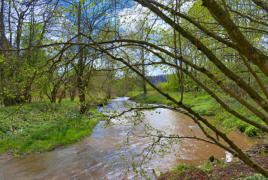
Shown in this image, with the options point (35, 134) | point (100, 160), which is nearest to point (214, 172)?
point (100, 160)

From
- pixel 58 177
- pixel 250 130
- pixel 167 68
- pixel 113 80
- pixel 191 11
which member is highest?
pixel 191 11

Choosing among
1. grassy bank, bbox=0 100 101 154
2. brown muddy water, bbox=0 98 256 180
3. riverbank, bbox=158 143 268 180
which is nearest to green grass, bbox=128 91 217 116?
brown muddy water, bbox=0 98 256 180

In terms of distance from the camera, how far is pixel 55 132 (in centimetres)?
871

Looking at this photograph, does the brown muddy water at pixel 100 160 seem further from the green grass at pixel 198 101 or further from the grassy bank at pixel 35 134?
the green grass at pixel 198 101

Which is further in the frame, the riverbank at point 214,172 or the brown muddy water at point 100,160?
the brown muddy water at point 100,160

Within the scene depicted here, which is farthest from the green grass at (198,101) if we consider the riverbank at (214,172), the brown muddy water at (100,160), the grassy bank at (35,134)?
the grassy bank at (35,134)

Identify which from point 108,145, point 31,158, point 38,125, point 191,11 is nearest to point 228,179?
point 191,11

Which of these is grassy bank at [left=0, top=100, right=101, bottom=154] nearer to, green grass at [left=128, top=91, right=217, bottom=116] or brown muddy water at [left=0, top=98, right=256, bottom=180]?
brown muddy water at [left=0, top=98, right=256, bottom=180]

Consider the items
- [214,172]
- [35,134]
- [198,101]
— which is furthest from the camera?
[198,101]

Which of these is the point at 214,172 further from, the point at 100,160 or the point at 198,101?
the point at 198,101

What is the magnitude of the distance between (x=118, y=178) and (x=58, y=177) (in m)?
1.78

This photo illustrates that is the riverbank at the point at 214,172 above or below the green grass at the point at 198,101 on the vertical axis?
below

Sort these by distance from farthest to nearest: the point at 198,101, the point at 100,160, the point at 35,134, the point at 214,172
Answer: the point at 198,101
the point at 35,134
the point at 100,160
the point at 214,172

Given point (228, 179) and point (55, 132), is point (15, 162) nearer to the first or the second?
point (55, 132)
